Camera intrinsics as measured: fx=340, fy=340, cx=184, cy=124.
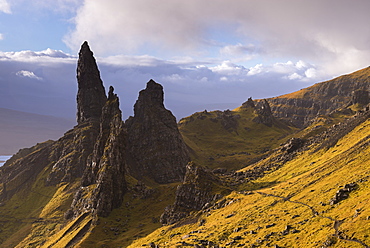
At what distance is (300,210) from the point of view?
121m

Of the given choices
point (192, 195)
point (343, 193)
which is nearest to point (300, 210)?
point (343, 193)

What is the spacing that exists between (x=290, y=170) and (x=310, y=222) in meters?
81.3

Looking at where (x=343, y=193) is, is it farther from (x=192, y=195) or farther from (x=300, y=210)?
(x=192, y=195)

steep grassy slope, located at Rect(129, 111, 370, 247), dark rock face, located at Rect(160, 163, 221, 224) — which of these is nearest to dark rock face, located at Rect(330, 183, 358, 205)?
steep grassy slope, located at Rect(129, 111, 370, 247)

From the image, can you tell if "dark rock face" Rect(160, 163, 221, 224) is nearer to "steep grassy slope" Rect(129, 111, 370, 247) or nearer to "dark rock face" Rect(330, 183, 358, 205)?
"steep grassy slope" Rect(129, 111, 370, 247)

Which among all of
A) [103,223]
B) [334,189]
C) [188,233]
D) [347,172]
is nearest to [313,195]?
[334,189]

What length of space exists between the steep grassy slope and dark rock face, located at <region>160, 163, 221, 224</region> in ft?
27.9

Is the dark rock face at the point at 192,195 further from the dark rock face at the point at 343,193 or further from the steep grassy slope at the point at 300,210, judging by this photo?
the dark rock face at the point at 343,193

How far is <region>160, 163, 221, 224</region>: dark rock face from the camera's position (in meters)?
171

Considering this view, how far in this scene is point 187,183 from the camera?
18288 cm

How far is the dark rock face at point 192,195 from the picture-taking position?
170750 millimetres

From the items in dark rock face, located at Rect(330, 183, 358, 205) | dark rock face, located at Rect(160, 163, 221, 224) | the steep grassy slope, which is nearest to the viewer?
the steep grassy slope

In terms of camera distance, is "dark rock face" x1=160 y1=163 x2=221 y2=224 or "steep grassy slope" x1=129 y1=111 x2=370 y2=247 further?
"dark rock face" x1=160 y1=163 x2=221 y2=224

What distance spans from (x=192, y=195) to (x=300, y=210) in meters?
66.8
